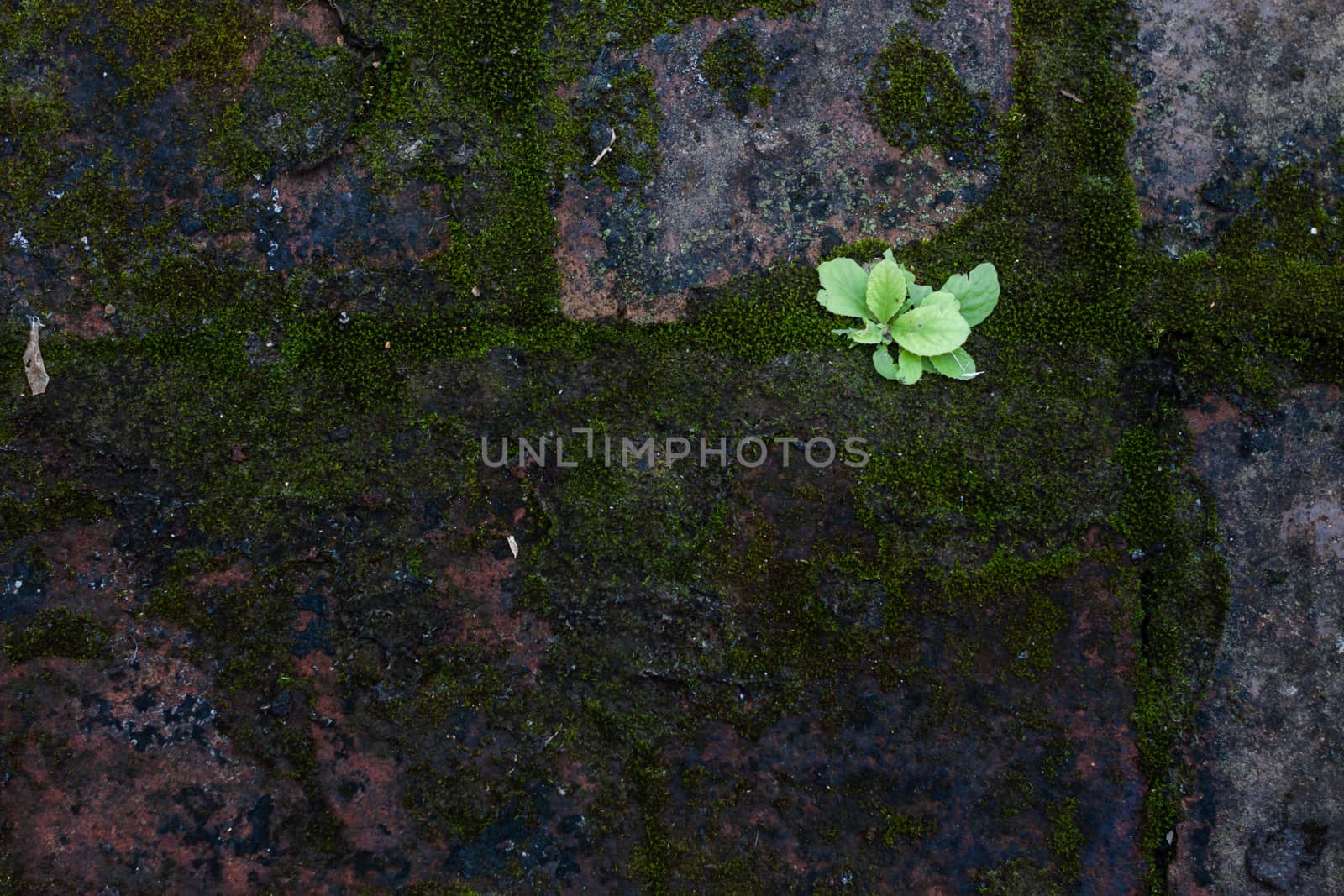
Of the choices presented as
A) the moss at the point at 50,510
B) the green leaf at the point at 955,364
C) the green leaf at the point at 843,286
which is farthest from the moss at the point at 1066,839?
the moss at the point at 50,510

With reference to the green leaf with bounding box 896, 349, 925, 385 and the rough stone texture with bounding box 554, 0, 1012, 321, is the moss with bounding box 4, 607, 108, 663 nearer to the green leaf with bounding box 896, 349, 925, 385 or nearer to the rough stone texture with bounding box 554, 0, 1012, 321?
the rough stone texture with bounding box 554, 0, 1012, 321

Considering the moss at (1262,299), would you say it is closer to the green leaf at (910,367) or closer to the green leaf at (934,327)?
the green leaf at (934,327)

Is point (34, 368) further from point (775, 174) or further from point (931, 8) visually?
point (931, 8)

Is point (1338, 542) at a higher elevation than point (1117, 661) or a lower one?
higher

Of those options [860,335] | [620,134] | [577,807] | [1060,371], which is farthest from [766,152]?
[577,807]

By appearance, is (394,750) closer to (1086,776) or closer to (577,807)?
(577,807)

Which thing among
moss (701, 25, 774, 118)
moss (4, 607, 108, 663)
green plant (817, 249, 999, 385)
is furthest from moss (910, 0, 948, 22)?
moss (4, 607, 108, 663)
